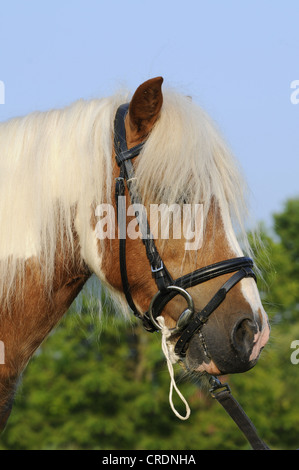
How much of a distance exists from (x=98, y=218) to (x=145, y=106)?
28.2 inches

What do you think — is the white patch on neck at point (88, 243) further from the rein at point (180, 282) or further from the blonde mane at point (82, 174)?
the rein at point (180, 282)

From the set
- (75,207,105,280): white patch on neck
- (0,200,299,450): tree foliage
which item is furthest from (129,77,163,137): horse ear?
(0,200,299,450): tree foliage

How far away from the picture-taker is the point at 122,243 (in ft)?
10.2

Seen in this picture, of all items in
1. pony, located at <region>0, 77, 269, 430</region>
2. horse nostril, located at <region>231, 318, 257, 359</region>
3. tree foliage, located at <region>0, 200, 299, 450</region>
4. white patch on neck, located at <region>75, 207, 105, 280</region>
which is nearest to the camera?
horse nostril, located at <region>231, 318, 257, 359</region>

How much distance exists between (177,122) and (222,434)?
20.8 m

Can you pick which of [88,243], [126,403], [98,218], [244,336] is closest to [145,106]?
[98,218]

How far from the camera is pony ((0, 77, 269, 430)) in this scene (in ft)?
9.93

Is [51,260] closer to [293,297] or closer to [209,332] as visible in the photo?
[209,332]

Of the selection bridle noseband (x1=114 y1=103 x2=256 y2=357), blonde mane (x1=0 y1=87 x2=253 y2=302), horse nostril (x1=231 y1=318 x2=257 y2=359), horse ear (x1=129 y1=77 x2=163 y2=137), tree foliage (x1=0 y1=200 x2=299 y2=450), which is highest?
horse ear (x1=129 y1=77 x2=163 y2=137)

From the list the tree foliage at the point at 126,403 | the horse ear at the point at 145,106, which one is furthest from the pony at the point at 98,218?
the tree foliage at the point at 126,403

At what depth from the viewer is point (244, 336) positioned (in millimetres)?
2955

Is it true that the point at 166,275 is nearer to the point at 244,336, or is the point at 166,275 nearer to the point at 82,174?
the point at 244,336

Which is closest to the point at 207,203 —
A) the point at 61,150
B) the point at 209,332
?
the point at 209,332

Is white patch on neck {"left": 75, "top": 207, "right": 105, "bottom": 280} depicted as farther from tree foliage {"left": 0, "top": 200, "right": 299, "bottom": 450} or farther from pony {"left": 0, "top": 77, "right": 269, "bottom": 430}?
tree foliage {"left": 0, "top": 200, "right": 299, "bottom": 450}
